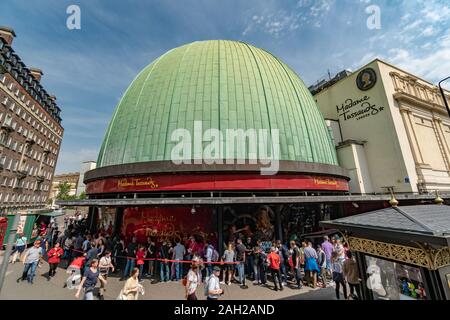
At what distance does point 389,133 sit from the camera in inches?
835

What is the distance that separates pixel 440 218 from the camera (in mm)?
4797

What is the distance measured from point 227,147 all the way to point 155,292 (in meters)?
8.43

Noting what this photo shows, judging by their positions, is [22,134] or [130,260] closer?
[130,260]

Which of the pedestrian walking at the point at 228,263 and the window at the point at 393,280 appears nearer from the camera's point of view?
the window at the point at 393,280

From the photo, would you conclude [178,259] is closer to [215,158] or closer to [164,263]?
[164,263]

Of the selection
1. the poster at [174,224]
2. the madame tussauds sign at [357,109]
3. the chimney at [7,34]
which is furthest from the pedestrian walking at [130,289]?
the chimney at [7,34]

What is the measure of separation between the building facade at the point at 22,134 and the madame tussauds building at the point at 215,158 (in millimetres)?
30671

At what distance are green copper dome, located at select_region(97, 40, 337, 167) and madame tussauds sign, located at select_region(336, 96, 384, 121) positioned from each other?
8572 millimetres

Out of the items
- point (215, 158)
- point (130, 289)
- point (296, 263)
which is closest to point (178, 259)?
point (130, 289)

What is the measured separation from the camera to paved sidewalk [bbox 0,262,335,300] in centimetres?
812

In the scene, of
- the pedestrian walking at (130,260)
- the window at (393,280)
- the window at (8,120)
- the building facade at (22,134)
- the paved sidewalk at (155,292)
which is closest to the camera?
the window at (393,280)

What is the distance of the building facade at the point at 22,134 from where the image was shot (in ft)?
113

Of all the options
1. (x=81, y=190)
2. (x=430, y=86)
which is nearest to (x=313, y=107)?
(x=430, y=86)

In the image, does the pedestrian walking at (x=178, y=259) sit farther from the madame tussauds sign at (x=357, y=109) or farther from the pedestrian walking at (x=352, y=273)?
the madame tussauds sign at (x=357, y=109)
